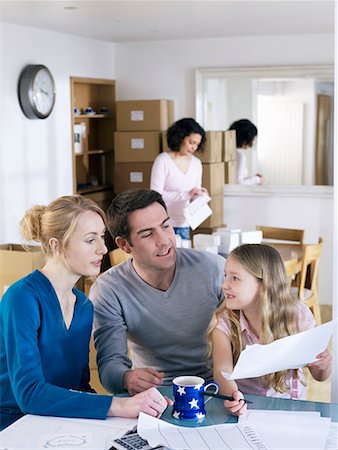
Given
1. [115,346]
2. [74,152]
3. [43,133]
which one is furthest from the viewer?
[74,152]

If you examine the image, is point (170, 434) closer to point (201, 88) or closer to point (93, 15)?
point (93, 15)

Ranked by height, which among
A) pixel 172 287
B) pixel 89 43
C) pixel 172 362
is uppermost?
pixel 89 43

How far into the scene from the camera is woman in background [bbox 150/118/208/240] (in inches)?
233

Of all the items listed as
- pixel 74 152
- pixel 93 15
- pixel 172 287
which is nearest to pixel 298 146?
pixel 74 152

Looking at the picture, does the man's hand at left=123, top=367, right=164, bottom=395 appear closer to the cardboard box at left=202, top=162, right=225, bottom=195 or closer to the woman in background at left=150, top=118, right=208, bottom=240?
the woman in background at left=150, top=118, right=208, bottom=240

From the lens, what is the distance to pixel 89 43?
6887mm

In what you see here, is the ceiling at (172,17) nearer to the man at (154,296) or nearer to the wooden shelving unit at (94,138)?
the wooden shelving unit at (94,138)

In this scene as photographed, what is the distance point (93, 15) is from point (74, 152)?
1523mm

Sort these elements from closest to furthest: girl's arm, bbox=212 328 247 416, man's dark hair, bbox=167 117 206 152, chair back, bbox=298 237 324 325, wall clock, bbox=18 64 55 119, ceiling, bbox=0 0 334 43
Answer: girl's arm, bbox=212 328 247 416 → chair back, bbox=298 237 324 325 → ceiling, bbox=0 0 334 43 → wall clock, bbox=18 64 55 119 → man's dark hair, bbox=167 117 206 152

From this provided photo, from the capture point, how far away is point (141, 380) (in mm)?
2244

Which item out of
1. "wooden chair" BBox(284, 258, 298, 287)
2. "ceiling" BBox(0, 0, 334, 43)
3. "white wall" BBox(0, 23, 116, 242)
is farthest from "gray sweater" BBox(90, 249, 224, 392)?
"white wall" BBox(0, 23, 116, 242)

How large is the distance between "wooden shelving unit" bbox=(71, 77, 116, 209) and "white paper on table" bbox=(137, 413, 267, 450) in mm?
Result: 4958

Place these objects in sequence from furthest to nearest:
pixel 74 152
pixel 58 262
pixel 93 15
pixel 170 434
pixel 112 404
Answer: pixel 74 152 < pixel 93 15 < pixel 58 262 < pixel 112 404 < pixel 170 434

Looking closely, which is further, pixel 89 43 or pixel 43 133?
pixel 89 43
